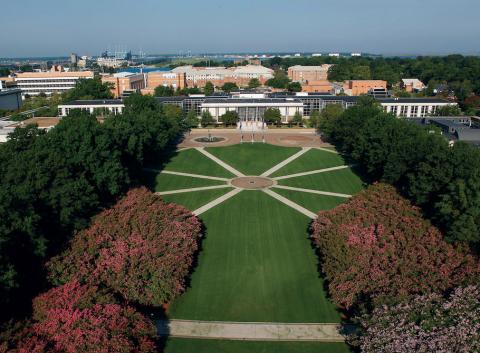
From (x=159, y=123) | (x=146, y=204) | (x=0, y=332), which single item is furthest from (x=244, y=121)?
(x=0, y=332)

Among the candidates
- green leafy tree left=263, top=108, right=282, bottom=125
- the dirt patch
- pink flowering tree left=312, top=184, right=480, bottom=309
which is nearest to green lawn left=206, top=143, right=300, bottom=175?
the dirt patch

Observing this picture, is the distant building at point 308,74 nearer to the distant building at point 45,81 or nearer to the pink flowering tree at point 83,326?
the distant building at point 45,81

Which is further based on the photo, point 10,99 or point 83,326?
point 10,99

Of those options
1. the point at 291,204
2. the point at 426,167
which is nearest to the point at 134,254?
the point at 291,204

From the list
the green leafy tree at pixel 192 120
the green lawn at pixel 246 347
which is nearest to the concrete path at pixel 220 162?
the green leafy tree at pixel 192 120

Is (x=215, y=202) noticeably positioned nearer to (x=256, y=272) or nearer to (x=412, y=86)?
(x=256, y=272)
